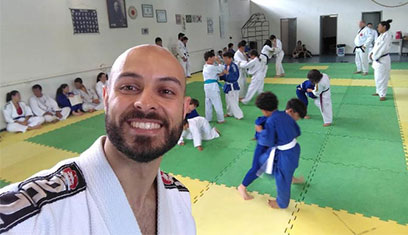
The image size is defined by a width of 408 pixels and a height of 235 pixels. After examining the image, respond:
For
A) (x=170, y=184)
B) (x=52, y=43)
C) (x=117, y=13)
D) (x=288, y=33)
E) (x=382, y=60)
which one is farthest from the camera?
(x=288, y=33)

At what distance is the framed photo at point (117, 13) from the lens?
8.80 m

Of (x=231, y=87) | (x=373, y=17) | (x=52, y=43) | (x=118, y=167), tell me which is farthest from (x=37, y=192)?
(x=373, y=17)

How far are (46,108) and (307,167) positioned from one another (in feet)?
20.7

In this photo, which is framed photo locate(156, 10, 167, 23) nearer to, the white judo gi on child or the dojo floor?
→ the white judo gi on child

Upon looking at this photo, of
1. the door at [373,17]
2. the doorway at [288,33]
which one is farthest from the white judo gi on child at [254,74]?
the door at [373,17]

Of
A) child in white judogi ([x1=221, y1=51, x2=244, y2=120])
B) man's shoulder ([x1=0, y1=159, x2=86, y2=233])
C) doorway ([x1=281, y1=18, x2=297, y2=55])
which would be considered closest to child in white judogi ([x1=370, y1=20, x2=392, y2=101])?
child in white judogi ([x1=221, y1=51, x2=244, y2=120])

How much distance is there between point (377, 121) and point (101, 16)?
25.6 feet

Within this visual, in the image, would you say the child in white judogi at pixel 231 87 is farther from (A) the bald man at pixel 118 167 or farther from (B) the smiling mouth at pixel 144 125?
(B) the smiling mouth at pixel 144 125

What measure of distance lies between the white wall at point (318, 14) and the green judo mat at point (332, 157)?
9766 mm

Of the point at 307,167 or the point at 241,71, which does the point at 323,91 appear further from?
the point at 241,71

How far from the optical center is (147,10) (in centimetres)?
1016

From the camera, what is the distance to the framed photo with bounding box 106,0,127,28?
8805mm

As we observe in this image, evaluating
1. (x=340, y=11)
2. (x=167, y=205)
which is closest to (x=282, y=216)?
(x=167, y=205)

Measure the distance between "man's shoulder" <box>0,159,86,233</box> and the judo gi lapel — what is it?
30mm
